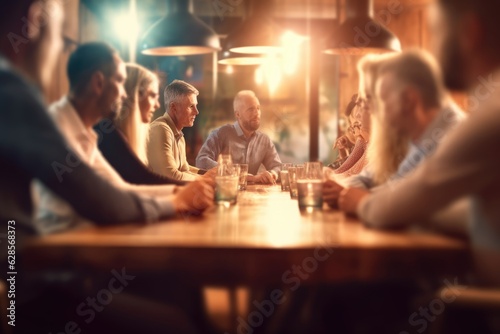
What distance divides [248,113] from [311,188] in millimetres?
1075

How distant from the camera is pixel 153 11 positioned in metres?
1.63

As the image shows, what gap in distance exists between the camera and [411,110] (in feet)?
2.99

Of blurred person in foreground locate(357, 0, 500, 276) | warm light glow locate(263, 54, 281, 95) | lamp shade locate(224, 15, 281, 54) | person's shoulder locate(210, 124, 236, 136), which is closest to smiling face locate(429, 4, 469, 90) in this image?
blurred person in foreground locate(357, 0, 500, 276)

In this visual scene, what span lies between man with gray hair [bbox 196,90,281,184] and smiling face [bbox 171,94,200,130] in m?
0.11

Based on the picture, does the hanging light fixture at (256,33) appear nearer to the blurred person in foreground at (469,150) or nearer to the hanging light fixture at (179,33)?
the hanging light fixture at (179,33)

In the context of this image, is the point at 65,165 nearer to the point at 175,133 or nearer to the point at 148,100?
the point at 148,100

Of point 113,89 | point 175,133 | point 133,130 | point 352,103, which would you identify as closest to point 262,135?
point 175,133

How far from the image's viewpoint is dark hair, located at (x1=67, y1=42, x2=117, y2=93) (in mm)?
970

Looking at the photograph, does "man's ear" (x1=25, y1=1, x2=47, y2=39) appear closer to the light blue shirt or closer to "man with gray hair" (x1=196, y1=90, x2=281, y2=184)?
the light blue shirt

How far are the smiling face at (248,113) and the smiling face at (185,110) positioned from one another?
0.28 m

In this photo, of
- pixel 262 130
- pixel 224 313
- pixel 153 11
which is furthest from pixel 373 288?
pixel 262 130

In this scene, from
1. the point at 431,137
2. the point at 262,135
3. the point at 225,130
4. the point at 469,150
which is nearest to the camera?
the point at 469,150

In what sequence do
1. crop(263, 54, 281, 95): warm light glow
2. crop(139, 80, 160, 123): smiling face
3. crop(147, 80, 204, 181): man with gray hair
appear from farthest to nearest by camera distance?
crop(263, 54, 281, 95): warm light glow, crop(147, 80, 204, 181): man with gray hair, crop(139, 80, 160, 123): smiling face

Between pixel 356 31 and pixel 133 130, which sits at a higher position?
pixel 356 31
